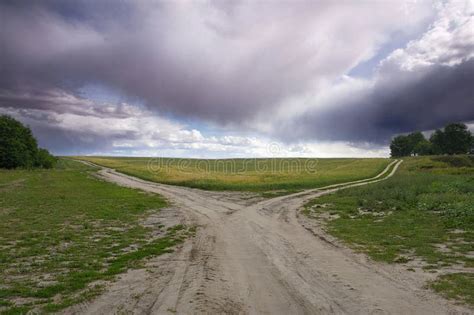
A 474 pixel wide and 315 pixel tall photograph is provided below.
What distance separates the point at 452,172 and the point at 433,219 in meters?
54.7

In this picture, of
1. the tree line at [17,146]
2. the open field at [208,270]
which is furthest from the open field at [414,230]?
the tree line at [17,146]

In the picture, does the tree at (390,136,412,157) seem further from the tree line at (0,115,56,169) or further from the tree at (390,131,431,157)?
the tree line at (0,115,56,169)

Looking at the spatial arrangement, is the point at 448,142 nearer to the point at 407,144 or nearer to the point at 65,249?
the point at 407,144

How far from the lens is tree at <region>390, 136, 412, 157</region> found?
146 m

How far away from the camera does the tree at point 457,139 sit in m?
119

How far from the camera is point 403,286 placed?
8492mm

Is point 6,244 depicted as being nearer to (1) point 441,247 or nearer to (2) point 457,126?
(1) point 441,247

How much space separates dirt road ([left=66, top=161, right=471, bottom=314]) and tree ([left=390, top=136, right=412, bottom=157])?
5940 inches

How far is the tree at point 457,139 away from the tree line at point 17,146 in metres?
140

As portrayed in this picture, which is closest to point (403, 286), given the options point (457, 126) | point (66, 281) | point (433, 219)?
point (66, 281)

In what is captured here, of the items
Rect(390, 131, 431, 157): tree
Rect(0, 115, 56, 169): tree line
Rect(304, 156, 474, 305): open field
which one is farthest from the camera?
Rect(390, 131, 431, 157): tree

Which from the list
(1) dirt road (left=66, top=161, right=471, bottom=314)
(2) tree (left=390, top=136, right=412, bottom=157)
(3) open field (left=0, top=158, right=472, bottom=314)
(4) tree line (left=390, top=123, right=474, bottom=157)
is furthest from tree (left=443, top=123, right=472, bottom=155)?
(1) dirt road (left=66, top=161, right=471, bottom=314)

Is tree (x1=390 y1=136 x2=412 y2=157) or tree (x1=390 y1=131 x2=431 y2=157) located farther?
tree (x1=390 y1=136 x2=412 y2=157)

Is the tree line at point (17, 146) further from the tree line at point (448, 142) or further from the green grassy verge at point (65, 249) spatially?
the tree line at point (448, 142)
